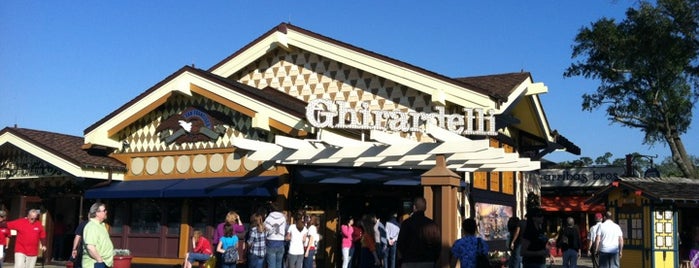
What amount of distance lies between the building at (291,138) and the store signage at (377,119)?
2 cm

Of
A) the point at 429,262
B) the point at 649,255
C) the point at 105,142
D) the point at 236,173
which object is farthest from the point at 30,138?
the point at 649,255

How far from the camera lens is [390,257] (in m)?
15.8

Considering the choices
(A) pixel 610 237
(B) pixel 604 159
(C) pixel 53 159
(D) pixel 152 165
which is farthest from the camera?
(B) pixel 604 159

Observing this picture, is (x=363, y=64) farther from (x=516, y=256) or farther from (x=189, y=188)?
(x=516, y=256)

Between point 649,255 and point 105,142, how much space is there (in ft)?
47.0

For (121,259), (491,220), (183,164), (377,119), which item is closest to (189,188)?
(183,164)

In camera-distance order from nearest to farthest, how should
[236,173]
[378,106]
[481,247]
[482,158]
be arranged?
[481,247] → [482,158] → [236,173] → [378,106]

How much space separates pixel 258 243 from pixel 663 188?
443 inches

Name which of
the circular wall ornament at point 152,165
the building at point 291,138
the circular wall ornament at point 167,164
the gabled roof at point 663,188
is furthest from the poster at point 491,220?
the circular wall ornament at point 152,165

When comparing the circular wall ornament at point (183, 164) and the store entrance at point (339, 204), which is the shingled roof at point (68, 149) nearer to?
the circular wall ornament at point (183, 164)

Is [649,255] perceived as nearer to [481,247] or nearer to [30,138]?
[481,247]

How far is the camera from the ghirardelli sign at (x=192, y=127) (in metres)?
17.4

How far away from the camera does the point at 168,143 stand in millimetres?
18156

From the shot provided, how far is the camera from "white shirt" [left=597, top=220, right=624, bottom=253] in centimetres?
1444
